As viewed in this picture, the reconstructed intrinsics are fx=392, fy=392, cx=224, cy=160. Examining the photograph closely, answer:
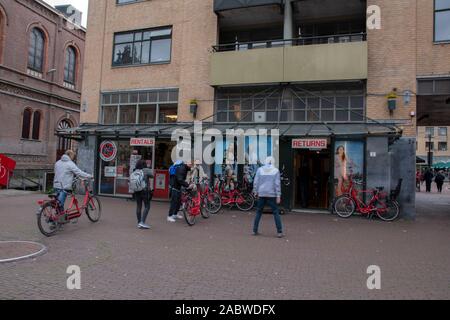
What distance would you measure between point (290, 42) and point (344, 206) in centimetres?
663

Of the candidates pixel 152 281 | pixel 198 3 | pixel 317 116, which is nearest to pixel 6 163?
pixel 198 3

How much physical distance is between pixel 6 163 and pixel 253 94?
11.0m

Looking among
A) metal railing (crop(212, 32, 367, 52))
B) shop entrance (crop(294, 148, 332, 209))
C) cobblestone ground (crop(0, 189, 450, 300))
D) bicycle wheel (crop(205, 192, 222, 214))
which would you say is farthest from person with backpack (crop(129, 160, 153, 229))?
metal railing (crop(212, 32, 367, 52))

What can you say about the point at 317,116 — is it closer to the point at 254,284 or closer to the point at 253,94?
the point at 253,94

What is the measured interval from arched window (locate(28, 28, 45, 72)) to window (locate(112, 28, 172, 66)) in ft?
48.6

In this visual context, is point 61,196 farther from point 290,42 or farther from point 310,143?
point 290,42

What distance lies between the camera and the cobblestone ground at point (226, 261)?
16.9 feet

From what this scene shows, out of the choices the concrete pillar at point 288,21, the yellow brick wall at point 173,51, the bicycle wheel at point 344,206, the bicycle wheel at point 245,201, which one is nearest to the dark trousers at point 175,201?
the bicycle wheel at point 245,201

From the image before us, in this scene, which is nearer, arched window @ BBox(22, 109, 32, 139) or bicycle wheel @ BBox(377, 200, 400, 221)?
bicycle wheel @ BBox(377, 200, 400, 221)

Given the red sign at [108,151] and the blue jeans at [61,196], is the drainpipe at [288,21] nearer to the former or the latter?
the red sign at [108,151]

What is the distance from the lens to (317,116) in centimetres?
1477

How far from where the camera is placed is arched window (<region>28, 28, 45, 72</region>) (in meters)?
29.9

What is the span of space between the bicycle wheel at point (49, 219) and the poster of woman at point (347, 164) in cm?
940

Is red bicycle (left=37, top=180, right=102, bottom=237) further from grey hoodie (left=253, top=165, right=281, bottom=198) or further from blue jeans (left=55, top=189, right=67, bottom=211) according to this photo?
grey hoodie (left=253, top=165, right=281, bottom=198)
